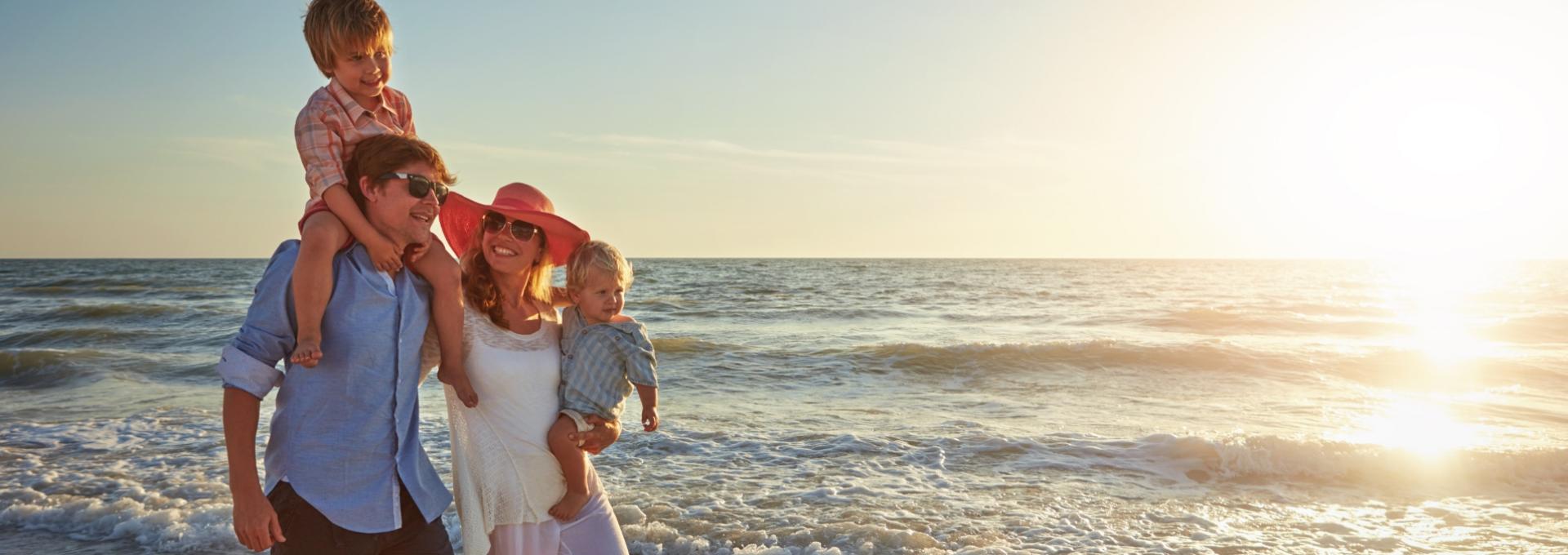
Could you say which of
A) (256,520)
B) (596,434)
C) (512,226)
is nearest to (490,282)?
(512,226)

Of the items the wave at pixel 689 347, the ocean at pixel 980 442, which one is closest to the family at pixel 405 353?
the ocean at pixel 980 442

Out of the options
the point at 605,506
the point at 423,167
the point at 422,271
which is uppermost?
the point at 423,167

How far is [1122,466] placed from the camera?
766 centimetres

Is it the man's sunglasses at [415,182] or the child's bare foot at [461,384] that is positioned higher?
the man's sunglasses at [415,182]

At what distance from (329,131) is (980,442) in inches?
270

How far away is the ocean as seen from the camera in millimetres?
5984

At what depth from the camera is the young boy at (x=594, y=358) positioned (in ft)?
9.41

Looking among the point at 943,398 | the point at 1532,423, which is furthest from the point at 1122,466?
the point at 1532,423

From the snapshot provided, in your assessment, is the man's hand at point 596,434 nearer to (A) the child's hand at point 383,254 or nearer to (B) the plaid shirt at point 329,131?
(A) the child's hand at point 383,254

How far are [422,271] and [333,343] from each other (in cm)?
31

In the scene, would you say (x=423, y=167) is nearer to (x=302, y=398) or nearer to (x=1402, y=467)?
(x=302, y=398)

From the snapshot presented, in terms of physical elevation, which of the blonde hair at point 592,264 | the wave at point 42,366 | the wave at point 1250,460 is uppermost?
the blonde hair at point 592,264

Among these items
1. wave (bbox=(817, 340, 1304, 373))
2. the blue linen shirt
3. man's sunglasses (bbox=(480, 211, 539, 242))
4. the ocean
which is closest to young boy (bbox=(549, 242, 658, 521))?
man's sunglasses (bbox=(480, 211, 539, 242))

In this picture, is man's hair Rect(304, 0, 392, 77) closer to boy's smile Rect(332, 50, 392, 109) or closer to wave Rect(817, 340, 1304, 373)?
boy's smile Rect(332, 50, 392, 109)
